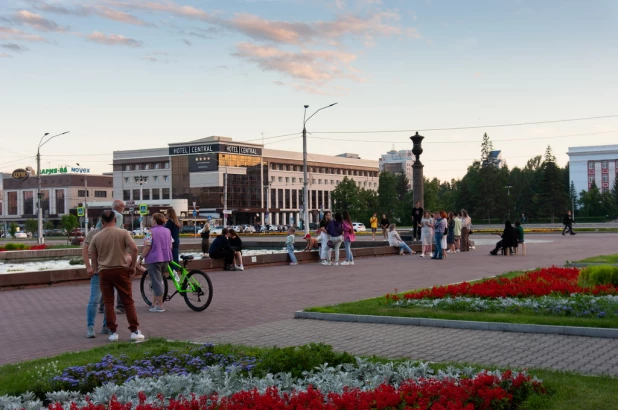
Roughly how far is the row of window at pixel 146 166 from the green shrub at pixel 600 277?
120 metres

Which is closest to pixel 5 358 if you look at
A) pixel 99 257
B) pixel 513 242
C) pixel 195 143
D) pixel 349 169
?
pixel 99 257

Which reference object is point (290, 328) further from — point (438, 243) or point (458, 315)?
point (438, 243)

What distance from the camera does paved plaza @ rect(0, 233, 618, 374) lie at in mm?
8125

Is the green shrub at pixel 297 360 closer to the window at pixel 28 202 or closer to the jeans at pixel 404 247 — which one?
the jeans at pixel 404 247

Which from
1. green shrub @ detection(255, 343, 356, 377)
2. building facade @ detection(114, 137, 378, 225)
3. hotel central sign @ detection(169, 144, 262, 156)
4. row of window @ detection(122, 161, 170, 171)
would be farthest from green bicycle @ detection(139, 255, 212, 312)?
row of window @ detection(122, 161, 170, 171)

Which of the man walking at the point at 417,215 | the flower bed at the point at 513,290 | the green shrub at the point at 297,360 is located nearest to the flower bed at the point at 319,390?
the green shrub at the point at 297,360

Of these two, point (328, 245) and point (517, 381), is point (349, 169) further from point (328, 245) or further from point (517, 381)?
point (517, 381)

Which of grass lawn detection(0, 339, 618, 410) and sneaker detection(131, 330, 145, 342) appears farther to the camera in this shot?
sneaker detection(131, 330, 145, 342)

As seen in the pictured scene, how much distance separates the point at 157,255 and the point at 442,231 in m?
14.7

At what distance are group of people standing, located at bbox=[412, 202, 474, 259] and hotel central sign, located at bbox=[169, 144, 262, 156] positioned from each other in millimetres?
91233

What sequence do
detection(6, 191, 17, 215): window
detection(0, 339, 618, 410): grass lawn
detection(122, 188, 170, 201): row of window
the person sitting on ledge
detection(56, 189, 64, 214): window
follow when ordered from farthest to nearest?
1. detection(6, 191, 17, 215): window
2. detection(56, 189, 64, 214): window
3. detection(122, 188, 170, 201): row of window
4. the person sitting on ledge
5. detection(0, 339, 618, 410): grass lawn

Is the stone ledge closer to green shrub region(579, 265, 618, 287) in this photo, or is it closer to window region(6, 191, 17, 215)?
green shrub region(579, 265, 618, 287)

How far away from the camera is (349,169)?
15262cm

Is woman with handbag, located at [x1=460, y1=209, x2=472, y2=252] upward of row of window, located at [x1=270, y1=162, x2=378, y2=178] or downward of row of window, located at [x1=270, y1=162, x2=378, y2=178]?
downward
